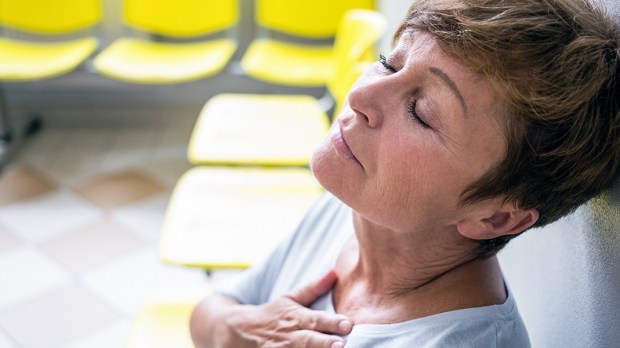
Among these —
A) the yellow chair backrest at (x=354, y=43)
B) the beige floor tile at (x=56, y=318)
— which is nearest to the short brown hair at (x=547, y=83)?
the yellow chair backrest at (x=354, y=43)

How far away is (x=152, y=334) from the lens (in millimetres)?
1644

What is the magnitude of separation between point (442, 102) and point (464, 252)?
0.28m

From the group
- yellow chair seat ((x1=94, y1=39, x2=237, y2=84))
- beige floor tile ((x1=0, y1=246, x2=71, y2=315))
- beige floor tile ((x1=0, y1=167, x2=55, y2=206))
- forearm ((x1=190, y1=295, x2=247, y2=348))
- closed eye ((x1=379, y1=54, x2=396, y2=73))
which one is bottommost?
beige floor tile ((x1=0, y1=167, x2=55, y2=206))

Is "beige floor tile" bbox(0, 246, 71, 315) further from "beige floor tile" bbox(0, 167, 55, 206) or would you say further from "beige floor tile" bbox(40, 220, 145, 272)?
"beige floor tile" bbox(0, 167, 55, 206)

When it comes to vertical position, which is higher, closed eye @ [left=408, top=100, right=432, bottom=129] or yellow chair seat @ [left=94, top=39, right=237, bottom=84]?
closed eye @ [left=408, top=100, right=432, bottom=129]

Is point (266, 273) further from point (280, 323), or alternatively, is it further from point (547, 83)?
point (547, 83)

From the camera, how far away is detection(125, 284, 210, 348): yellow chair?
5.33 ft

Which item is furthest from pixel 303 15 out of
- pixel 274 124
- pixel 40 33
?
pixel 40 33

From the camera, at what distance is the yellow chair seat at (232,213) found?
1.97 metres

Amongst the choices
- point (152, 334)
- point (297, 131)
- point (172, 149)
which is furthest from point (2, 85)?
point (152, 334)

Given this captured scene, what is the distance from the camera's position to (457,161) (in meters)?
0.91

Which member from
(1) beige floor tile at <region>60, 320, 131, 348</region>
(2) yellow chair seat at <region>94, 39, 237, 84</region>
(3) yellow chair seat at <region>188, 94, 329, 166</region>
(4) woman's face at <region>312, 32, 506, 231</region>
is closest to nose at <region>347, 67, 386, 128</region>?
(4) woman's face at <region>312, 32, 506, 231</region>

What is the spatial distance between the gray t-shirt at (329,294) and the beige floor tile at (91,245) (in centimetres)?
163

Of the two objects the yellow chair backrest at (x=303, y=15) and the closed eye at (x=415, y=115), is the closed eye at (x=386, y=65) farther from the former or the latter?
the yellow chair backrest at (x=303, y=15)
